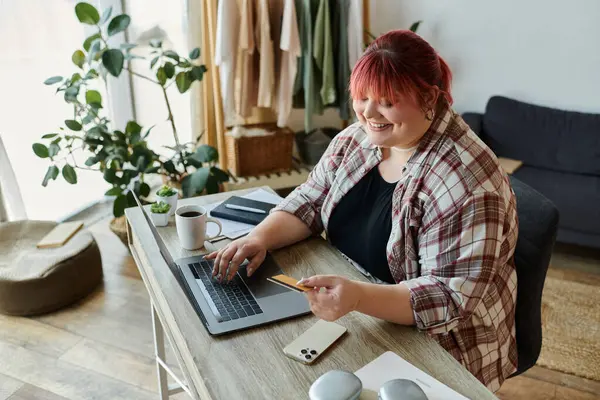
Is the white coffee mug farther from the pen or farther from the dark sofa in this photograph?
the dark sofa

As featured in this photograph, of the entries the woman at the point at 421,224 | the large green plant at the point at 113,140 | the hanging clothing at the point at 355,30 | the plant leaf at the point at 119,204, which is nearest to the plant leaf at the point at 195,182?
the large green plant at the point at 113,140

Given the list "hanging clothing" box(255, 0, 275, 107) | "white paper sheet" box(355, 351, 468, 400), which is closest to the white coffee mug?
"white paper sheet" box(355, 351, 468, 400)

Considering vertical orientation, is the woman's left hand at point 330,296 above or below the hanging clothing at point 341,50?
below

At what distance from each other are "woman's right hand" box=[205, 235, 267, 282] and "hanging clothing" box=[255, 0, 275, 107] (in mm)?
1933

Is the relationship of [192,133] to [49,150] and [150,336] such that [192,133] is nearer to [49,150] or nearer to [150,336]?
[49,150]

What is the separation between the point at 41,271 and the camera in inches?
93.0

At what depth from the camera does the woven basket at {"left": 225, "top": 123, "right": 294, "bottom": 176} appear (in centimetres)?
332

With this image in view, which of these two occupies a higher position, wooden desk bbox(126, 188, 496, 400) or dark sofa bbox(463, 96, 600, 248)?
wooden desk bbox(126, 188, 496, 400)

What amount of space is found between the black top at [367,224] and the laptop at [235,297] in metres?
0.21

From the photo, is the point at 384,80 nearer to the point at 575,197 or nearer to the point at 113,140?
the point at 113,140

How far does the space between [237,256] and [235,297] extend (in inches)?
5.0

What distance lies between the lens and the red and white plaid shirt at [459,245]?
1.12 m

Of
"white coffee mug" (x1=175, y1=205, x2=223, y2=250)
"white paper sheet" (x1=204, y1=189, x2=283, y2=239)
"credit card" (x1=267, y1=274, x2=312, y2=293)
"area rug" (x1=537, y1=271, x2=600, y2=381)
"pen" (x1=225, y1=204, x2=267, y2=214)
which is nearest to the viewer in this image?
"credit card" (x1=267, y1=274, x2=312, y2=293)

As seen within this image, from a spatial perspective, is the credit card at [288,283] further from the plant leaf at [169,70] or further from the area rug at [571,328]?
the plant leaf at [169,70]
